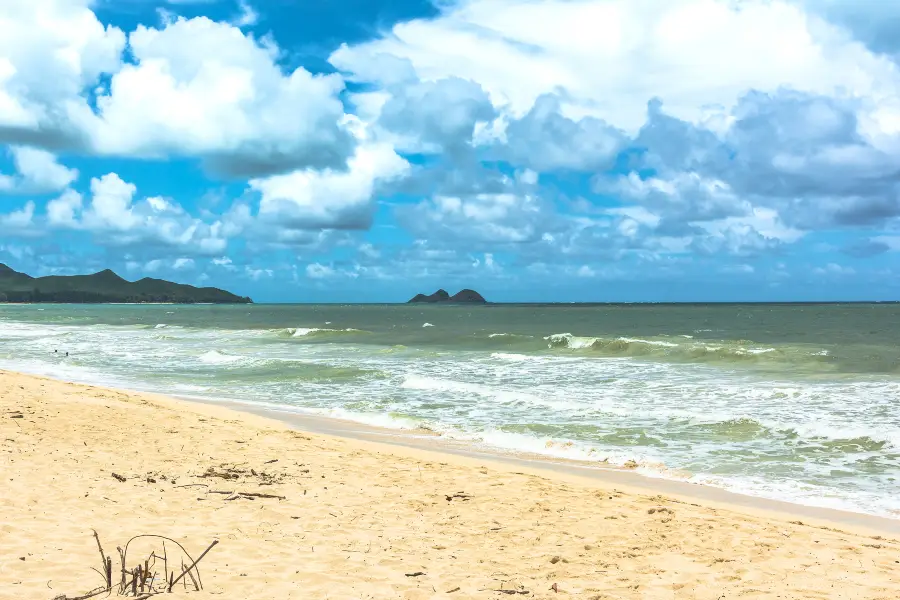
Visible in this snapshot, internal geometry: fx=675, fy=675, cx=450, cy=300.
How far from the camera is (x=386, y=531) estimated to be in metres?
7.09

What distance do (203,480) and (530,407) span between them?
10.5 meters

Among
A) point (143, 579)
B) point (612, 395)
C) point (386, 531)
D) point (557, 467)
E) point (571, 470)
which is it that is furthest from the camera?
point (612, 395)

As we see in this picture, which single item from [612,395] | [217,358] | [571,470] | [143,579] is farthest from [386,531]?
[217,358]

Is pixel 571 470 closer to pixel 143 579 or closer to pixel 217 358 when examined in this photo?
pixel 143 579

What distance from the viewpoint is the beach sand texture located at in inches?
223

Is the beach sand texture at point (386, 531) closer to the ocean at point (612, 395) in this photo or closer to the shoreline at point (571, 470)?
the shoreline at point (571, 470)

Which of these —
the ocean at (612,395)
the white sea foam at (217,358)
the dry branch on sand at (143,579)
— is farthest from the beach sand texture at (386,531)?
the white sea foam at (217,358)

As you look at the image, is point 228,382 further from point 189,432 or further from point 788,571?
point 788,571

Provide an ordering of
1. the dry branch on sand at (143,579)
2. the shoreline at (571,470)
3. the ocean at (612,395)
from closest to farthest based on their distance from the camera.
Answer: the dry branch on sand at (143,579), the shoreline at (571,470), the ocean at (612,395)

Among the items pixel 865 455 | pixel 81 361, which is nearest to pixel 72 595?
pixel 865 455

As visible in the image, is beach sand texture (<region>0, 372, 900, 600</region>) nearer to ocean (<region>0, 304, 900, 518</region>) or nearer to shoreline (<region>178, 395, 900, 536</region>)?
shoreline (<region>178, 395, 900, 536</region>)

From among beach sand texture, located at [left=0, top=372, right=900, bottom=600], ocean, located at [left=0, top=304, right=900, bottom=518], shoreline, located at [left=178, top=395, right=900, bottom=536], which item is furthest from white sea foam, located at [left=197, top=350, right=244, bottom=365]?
beach sand texture, located at [left=0, top=372, right=900, bottom=600]

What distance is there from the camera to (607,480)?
10.5 meters

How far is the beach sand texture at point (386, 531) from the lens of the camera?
18.6 ft
